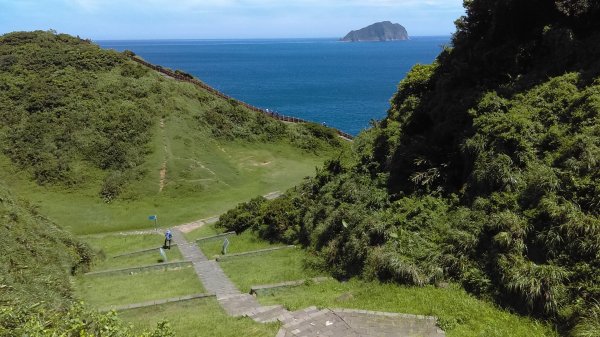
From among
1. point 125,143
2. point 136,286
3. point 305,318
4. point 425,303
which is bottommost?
point 136,286

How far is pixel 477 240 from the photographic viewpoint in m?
14.6

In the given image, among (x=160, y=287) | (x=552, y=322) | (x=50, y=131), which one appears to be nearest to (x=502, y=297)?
(x=552, y=322)

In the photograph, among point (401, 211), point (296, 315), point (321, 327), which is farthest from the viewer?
point (401, 211)

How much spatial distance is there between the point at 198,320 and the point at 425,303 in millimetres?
6702

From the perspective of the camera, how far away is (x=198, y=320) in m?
14.3

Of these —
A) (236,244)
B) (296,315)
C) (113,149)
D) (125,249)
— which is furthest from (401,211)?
(113,149)

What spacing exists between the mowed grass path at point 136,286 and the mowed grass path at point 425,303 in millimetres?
4029

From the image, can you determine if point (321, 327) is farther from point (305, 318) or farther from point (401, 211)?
point (401, 211)

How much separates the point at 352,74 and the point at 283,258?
415 ft

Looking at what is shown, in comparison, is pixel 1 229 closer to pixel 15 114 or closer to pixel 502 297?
pixel 502 297

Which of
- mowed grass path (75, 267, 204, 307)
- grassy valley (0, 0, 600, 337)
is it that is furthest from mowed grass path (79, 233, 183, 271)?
mowed grass path (75, 267, 204, 307)

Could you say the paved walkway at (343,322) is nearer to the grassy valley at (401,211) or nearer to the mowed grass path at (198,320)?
the grassy valley at (401,211)

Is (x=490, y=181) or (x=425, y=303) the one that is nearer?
(x=425, y=303)

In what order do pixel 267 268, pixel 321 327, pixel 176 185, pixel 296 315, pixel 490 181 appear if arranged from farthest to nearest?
pixel 176 185, pixel 267 268, pixel 490 181, pixel 296 315, pixel 321 327
